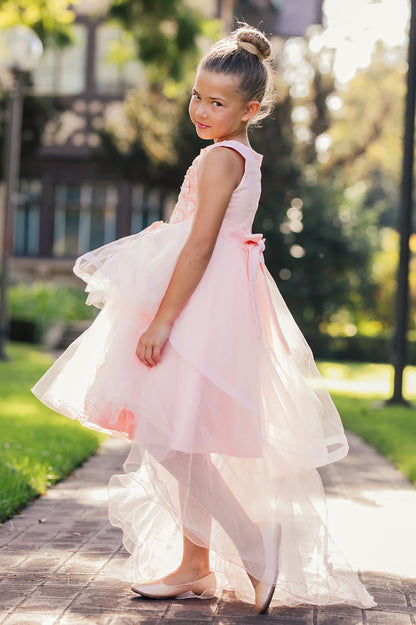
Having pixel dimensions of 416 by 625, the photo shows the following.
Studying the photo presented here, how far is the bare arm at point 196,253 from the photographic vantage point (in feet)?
10.3

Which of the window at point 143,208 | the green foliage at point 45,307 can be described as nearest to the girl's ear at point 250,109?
the green foliage at point 45,307

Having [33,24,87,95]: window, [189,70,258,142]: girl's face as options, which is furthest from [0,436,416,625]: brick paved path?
[33,24,87,95]: window

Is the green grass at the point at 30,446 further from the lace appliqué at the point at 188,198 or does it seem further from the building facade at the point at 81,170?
the building facade at the point at 81,170

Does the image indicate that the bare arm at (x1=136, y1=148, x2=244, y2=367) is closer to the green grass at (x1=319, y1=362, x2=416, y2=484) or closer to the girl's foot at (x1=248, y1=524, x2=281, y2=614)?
the girl's foot at (x1=248, y1=524, x2=281, y2=614)

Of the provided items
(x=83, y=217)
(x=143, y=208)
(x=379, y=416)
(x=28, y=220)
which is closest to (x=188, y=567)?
(x=379, y=416)

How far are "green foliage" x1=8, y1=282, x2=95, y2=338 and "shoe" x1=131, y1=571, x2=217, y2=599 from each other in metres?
15.5

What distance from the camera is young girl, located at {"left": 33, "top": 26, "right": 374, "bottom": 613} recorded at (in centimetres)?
312

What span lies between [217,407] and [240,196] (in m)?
0.66

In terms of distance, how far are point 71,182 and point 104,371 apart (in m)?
24.5

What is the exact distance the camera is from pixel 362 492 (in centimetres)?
571

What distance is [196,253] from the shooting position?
3.14 meters

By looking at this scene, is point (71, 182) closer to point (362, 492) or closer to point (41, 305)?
point (41, 305)

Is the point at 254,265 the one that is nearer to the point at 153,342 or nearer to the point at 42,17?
the point at 153,342

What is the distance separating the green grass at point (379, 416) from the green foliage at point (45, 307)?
5077mm
